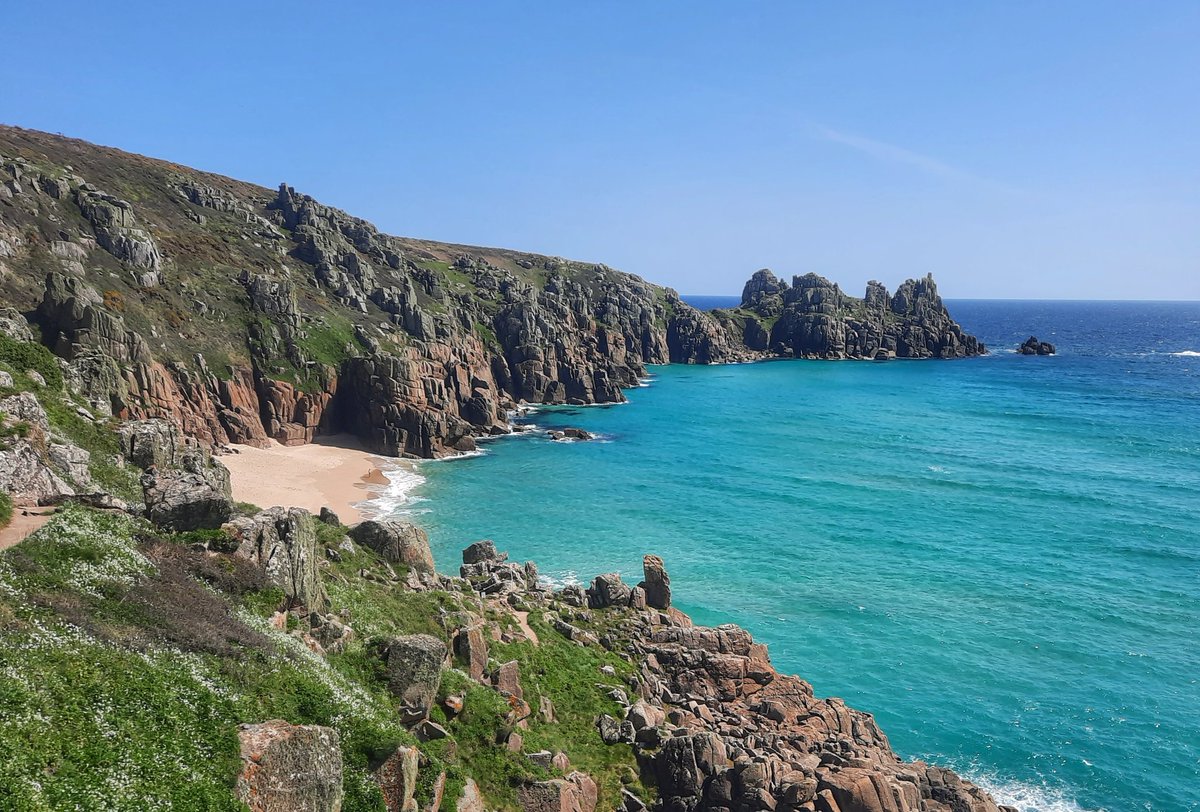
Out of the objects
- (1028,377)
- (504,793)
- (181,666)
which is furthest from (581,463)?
(1028,377)

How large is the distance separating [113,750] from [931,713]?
3762 cm

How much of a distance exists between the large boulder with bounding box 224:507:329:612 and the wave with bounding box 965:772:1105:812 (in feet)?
101

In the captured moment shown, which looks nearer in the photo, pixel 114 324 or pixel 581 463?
pixel 114 324

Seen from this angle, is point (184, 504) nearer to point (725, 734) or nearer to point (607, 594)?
point (725, 734)

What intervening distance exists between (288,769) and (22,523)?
1299 cm

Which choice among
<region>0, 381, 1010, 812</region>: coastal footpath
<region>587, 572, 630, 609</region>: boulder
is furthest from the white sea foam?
<region>0, 381, 1010, 812</region>: coastal footpath

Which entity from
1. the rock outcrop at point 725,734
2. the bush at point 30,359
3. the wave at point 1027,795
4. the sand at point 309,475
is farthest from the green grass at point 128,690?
the sand at point 309,475

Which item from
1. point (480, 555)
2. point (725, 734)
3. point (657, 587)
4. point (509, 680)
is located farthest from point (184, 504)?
point (657, 587)

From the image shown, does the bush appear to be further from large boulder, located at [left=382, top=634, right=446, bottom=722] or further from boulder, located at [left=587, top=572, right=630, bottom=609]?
boulder, located at [left=587, top=572, right=630, bottom=609]

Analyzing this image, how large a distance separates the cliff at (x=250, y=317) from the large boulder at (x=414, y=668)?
34.8 meters

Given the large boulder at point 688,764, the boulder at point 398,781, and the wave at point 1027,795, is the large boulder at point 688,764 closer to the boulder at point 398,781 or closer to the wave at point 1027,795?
the boulder at point 398,781

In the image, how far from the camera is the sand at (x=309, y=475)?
213ft

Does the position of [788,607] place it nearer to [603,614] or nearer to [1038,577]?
[603,614]

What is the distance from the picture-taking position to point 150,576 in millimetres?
19984
